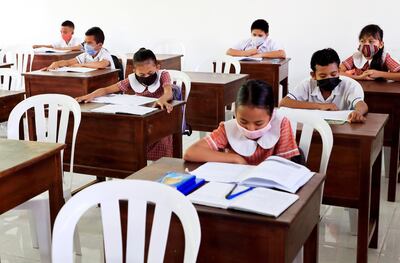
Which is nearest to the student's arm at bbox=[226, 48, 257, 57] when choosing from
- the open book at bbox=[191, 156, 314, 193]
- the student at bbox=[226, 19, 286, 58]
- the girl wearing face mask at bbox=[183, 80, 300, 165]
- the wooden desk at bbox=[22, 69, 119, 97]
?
the student at bbox=[226, 19, 286, 58]

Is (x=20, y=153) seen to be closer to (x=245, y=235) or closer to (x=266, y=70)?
(x=245, y=235)

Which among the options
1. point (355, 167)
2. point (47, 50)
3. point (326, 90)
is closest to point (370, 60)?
point (326, 90)

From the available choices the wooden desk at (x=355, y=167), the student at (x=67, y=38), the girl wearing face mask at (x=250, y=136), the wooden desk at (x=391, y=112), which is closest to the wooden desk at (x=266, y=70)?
the wooden desk at (x=391, y=112)

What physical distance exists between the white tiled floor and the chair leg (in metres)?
0.32

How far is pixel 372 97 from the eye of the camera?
3.42 meters

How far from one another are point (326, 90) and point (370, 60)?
1.27 m

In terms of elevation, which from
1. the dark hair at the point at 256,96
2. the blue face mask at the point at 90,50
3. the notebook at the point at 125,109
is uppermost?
the blue face mask at the point at 90,50

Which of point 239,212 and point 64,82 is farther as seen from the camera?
point 64,82

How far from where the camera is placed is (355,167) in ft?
8.27

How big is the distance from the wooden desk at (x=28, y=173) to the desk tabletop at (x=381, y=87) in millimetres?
2038

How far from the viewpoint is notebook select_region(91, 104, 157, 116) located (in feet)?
9.54

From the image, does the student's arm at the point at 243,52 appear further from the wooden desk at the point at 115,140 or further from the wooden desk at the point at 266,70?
the wooden desk at the point at 115,140

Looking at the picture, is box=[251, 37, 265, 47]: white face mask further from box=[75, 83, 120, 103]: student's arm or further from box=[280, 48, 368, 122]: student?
box=[280, 48, 368, 122]: student

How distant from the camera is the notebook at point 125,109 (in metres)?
2.91
